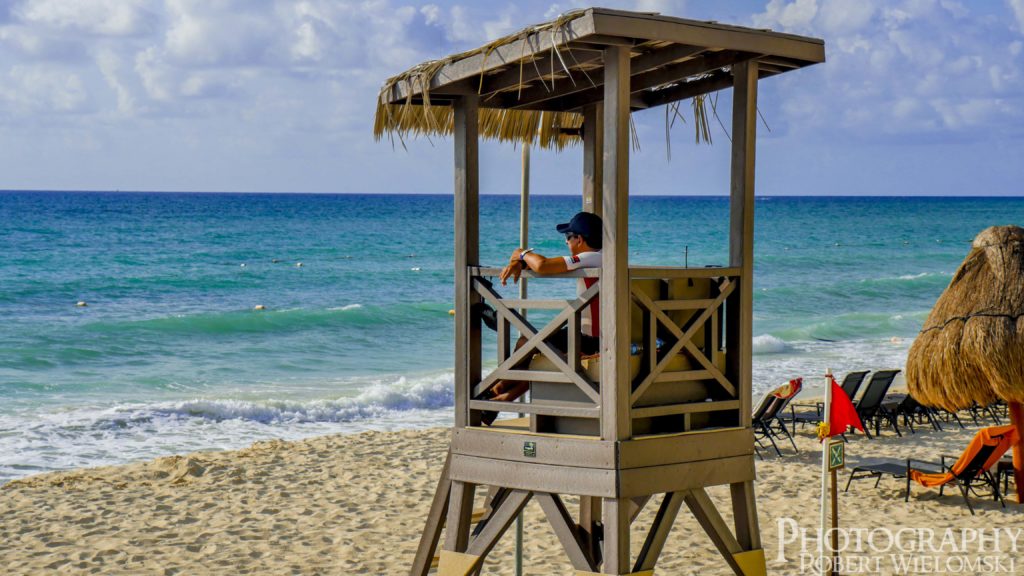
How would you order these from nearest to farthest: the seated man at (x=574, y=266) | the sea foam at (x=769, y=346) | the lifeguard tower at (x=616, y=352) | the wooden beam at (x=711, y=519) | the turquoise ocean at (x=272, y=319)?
the lifeguard tower at (x=616, y=352), the seated man at (x=574, y=266), the wooden beam at (x=711, y=519), the turquoise ocean at (x=272, y=319), the sea foam at (x=769, y=346)

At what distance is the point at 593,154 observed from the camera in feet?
21.0

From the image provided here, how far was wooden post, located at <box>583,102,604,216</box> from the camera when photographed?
20.7 ft

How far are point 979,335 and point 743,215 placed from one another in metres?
3.73

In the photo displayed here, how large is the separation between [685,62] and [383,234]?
5257cm

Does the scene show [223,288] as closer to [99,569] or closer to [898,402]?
[898,402]

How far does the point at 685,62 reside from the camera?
535 centimetres

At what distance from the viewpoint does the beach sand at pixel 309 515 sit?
7.14 m

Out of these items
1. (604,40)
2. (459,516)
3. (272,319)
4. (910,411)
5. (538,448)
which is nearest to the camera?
(604,40)

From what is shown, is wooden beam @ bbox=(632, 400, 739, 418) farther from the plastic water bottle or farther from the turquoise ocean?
the turquoise ocean

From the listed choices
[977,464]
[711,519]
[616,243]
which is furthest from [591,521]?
[977,464]

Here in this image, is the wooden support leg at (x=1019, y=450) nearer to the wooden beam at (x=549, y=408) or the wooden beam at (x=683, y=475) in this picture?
the wooden beam at (x=683, y=475)

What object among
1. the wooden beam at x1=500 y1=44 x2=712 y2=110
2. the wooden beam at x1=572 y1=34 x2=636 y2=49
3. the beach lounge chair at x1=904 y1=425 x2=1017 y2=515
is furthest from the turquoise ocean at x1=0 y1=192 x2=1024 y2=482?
the wooden beam at x1=572 y1=34 x2=636 y2=49

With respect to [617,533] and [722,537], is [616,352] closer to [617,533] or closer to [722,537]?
[617,533]

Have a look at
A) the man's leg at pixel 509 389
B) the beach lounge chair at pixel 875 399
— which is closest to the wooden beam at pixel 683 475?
the man's leg at pixel 509 389
